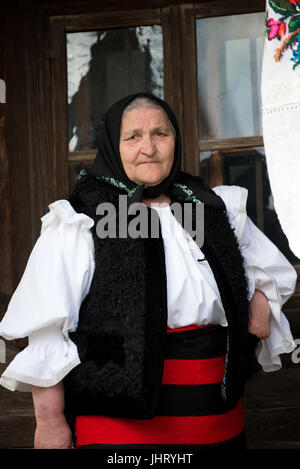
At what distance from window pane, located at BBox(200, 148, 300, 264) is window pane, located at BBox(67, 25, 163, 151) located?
0.50 meters

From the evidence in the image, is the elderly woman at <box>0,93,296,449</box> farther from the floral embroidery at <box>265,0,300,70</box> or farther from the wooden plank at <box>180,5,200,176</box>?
the wooden plank at <box>180,5,200,176</box>

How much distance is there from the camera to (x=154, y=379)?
7.33 feet

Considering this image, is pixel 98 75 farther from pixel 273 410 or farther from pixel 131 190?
pixel 273 410

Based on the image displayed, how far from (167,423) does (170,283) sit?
0.47 metres

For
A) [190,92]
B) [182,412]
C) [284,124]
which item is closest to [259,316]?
[182,412]

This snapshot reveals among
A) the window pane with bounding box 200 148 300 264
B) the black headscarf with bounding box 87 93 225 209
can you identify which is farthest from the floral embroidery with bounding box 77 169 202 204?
the window pane with bounding box 200 148 300 264

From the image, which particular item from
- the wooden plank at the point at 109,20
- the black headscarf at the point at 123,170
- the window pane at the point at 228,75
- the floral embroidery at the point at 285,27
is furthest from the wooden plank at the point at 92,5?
the floral embroidery at the point at 285,27

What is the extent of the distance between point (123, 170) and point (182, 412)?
885 millimetres

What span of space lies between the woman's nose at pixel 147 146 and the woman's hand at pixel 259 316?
67cm

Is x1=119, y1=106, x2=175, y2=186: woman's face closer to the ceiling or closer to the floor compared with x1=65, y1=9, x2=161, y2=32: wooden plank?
closer to the floor

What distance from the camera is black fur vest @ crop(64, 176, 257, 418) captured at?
223cm

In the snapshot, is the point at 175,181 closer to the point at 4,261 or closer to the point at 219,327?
the point at 219,327

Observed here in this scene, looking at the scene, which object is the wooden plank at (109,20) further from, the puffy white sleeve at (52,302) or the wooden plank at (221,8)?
the puffy white sleeve at (52,302)
